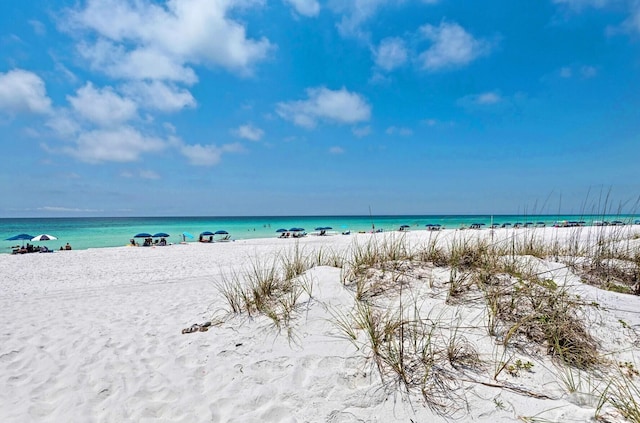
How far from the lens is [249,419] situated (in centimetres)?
254

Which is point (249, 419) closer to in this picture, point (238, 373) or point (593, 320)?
point (238, 373)

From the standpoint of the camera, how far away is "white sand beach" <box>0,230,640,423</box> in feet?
8.20

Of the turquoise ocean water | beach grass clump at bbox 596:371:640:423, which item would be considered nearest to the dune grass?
beach grass clump at bbox 596:371:640:423

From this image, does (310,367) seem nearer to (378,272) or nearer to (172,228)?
(378,272)

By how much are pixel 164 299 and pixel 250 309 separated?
324 centimetres

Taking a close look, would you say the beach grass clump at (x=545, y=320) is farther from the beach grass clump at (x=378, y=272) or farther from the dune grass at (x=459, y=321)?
the beach grass clump at (x=378, y=272)

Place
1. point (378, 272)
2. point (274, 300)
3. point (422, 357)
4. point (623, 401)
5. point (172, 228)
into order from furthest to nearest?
1. point (172, 228)
2. point (378, 272)
3. point (274, 300)
4. point (422, 357)
5. point (623, 401)

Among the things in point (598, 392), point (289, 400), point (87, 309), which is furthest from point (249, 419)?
point (87, 309)

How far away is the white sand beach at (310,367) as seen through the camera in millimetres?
2498

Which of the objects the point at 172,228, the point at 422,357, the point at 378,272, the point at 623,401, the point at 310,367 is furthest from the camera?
the point at 172,228

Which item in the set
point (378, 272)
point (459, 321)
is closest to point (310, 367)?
point (459, 321)

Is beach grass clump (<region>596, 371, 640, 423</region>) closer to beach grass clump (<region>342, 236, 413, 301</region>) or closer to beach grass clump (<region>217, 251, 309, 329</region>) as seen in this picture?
beach grass clump (<region>342, 236, 413, 301</region>)

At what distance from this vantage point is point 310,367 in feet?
Answer: 10.2

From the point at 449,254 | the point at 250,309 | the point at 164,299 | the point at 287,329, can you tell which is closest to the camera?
the point at 287,329
